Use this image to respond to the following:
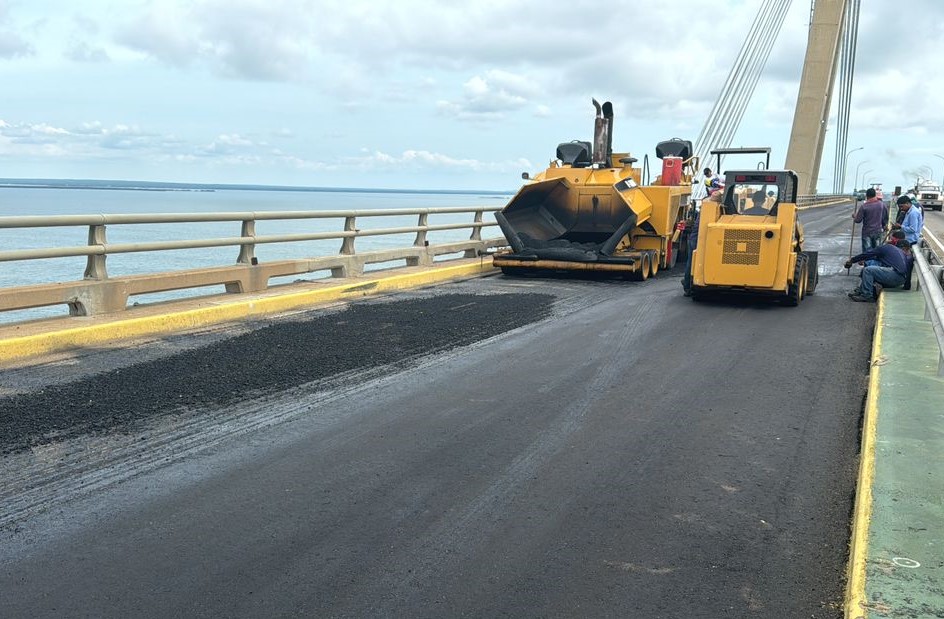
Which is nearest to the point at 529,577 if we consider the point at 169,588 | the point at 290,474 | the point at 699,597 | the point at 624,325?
the point at 699,597

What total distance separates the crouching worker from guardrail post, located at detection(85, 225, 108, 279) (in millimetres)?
10055

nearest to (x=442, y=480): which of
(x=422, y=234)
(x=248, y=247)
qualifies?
(x=248, y=247)

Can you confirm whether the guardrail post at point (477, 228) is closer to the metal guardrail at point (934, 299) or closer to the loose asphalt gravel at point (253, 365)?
the loose asphalt gravel at point (253, 365)

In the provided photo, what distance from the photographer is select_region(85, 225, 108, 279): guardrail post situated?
9539mm

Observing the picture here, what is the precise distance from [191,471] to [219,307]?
5582 mm

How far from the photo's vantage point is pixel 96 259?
9.70 meters

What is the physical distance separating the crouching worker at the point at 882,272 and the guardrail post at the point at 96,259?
10.1 m

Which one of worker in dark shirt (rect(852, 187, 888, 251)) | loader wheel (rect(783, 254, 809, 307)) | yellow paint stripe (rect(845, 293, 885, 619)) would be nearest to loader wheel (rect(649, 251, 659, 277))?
loader wheel (rect(783, 254, 809, 307))

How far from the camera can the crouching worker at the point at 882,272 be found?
1269 centimetres

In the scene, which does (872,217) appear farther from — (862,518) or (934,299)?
(862,518)

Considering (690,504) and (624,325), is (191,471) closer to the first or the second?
(690,504)

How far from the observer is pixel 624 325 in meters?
10.4

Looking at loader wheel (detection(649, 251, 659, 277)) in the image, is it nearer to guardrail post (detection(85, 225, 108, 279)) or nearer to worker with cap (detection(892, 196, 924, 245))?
worker with cap (detection(892, 196, 924, 245))

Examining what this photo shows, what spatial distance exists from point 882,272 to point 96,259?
10.6m
